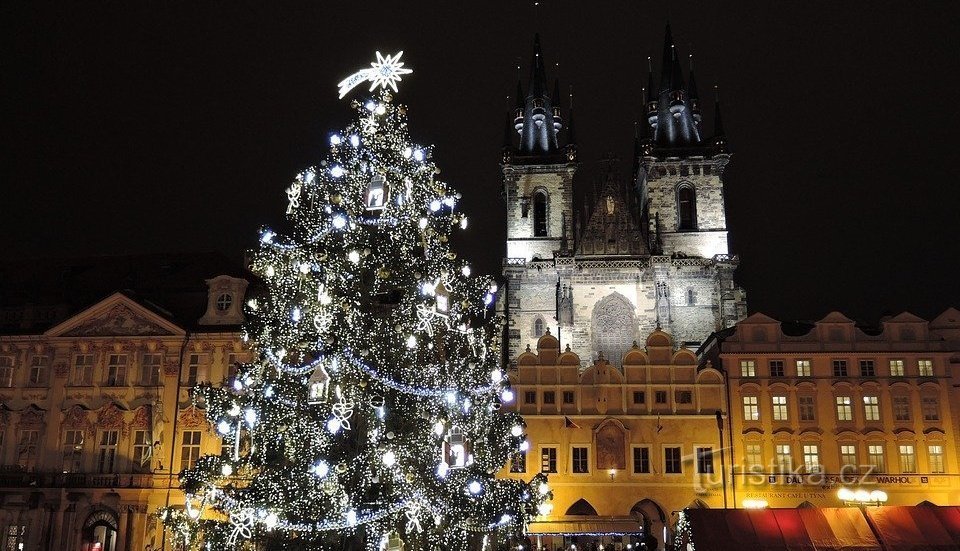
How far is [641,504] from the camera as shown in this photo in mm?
32906

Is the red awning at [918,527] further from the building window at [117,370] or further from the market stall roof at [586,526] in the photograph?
the building window at [117,370]

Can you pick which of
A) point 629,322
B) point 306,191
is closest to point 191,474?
point 306,191

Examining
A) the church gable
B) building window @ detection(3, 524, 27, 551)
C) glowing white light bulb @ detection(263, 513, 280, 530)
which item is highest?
the church gable

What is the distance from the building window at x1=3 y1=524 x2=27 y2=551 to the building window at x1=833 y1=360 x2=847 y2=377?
31371 mm

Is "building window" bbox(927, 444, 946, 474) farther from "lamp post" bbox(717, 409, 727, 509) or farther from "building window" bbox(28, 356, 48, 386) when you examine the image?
"building window" bbox(28, 356, 48, 386)

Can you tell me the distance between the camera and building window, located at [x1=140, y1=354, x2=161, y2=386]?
32.2m

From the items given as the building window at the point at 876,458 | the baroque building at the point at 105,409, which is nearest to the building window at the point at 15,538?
the baroque building at the point at 105,409

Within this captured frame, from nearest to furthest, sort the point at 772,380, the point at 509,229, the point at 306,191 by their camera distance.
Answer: the point at 306,191 < the point at 772,380 < the point at 509,229

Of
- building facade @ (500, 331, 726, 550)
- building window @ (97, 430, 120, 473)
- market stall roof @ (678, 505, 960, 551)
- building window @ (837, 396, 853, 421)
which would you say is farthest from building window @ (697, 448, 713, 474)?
building window @ (97, 430, 120, 473)

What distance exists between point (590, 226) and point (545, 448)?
21.0 metres

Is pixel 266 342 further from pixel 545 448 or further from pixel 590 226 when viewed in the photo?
pixel 590 226

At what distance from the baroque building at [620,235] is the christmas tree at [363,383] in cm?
3032

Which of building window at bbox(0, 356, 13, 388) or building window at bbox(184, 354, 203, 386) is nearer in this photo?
building window at bbox(184, 354, 203, 386)

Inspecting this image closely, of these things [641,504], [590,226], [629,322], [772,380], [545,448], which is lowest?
[641,504]
